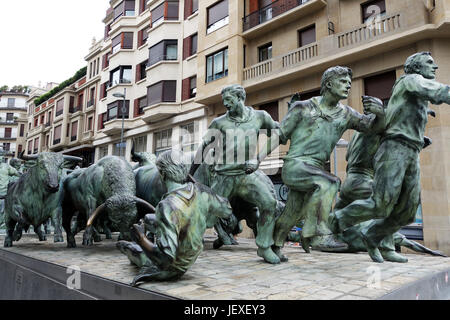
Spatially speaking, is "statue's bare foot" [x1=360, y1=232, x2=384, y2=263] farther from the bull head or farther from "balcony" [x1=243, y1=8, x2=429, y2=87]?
"balcony" [x1=243, y1=8, x2=429, y2=87]

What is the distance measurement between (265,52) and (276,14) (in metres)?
1.86

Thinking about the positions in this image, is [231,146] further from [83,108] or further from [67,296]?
[83,108]

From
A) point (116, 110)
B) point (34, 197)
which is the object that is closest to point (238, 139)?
point (34, 197)

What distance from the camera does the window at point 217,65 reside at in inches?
717

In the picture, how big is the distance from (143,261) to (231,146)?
1.67 metres

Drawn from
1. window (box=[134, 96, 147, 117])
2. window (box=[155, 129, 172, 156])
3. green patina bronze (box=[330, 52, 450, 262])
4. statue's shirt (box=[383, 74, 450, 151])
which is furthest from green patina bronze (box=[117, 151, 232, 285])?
window (box=[134, 96, 147, 117])

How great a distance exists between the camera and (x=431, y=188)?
36.4ft

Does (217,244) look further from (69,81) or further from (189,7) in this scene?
(69,81)

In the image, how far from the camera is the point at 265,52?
18.0 meters

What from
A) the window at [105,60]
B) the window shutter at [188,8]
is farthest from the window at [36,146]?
the window shutter at [188,8]

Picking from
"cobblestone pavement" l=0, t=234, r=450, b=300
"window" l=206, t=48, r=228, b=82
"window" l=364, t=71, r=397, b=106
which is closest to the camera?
"cobblestone pavement" l=0, t=234, r=450, b=300

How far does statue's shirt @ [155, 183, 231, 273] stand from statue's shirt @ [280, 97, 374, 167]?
4.33 feet

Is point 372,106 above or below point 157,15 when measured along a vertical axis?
below

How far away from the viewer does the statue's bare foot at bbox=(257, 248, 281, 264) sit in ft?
13.5
